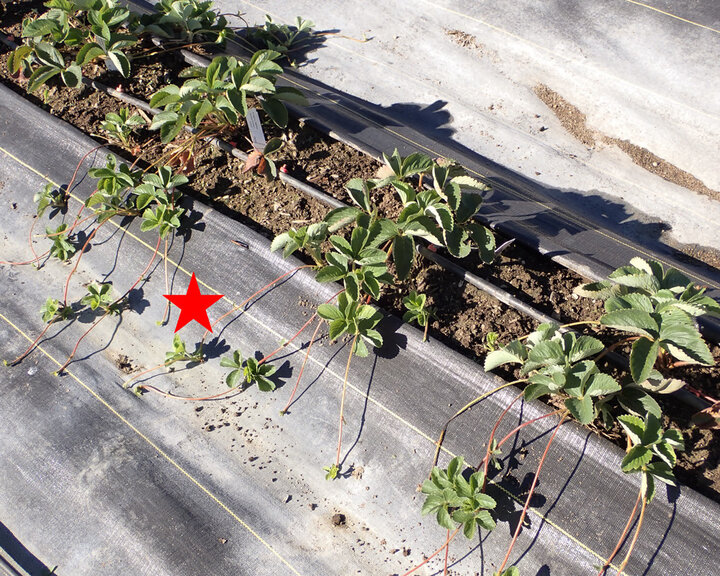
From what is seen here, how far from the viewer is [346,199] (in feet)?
9.32

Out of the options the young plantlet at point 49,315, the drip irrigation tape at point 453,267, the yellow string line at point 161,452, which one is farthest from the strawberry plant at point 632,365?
the young plantlet at point 49,315

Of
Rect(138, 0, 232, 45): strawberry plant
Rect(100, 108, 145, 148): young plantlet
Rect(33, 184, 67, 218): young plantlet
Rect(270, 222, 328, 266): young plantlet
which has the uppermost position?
Rect(138, 0, 232, 45): strawberry plant

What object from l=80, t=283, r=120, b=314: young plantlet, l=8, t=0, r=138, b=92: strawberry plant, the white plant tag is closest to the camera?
l=80, t=283, r=120, b=314: young plantlet

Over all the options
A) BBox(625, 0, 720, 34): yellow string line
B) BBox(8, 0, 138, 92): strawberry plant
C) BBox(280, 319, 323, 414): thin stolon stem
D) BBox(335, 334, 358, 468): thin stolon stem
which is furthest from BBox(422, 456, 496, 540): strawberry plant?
BBox(625, 0, 720, 34): yellow string line

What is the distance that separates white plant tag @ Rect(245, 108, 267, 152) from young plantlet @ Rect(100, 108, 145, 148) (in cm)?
68

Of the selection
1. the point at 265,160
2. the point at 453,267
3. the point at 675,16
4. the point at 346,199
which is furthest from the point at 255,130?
the point at 675,16

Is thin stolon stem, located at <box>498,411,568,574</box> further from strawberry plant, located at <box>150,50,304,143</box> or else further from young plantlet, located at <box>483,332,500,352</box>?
strawberry plant, located at <box>150,50,304,143</box>

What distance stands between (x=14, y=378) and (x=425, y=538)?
2.06 m

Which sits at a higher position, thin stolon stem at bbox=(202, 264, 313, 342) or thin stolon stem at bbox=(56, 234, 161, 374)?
thin stolon stem at bbox=(202, 264, 313, 342)

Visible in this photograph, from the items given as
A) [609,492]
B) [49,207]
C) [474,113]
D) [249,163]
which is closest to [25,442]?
[49,207]

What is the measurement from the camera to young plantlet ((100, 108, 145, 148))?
3.06 m

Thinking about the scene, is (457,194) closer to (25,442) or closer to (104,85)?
(25,442)

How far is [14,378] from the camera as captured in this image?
2.67 meters

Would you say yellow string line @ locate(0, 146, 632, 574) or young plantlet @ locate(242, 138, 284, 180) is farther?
young plantlet @ locate(242, 138, 284, 180)
